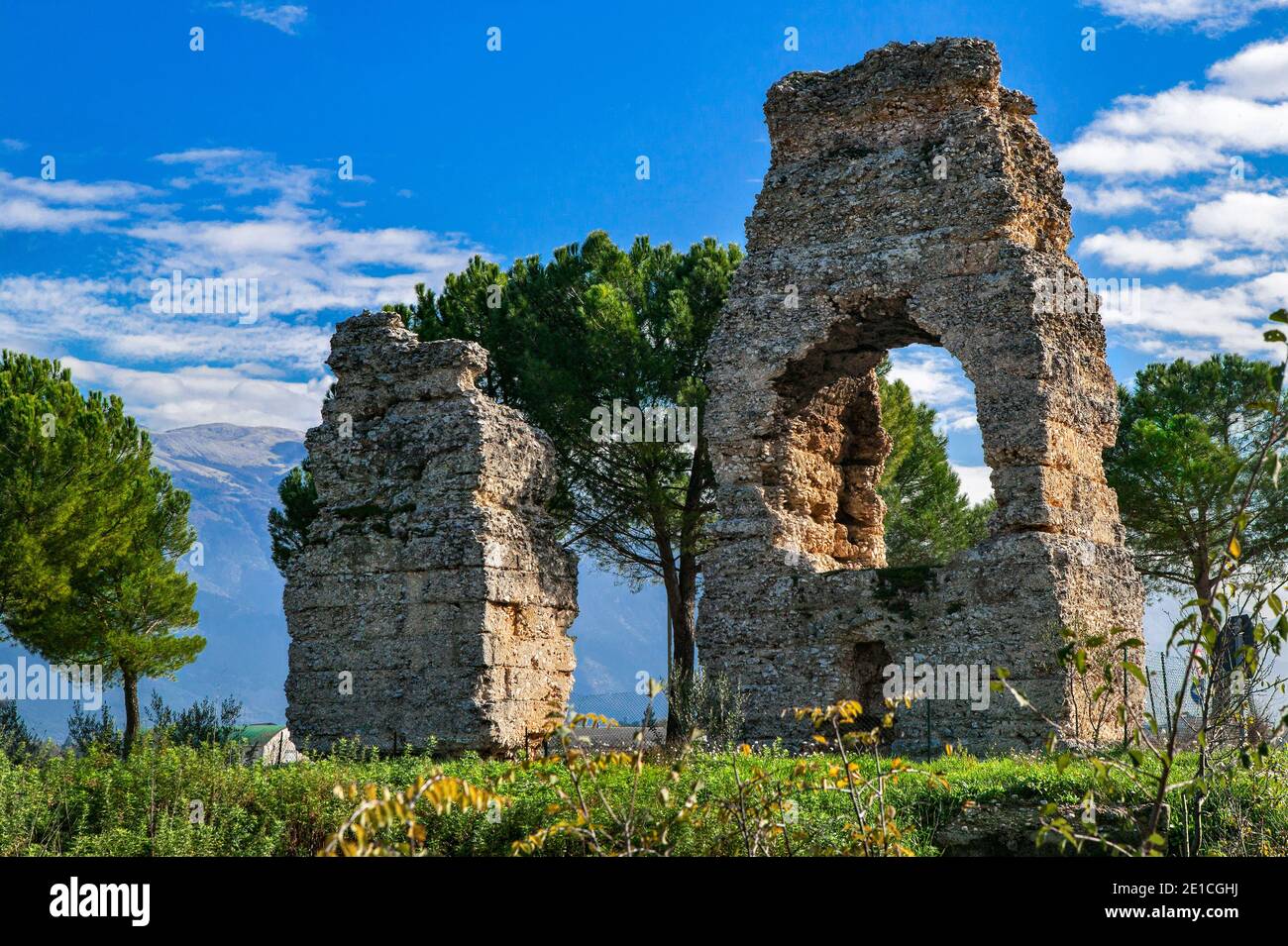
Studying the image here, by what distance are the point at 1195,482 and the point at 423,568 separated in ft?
42.7

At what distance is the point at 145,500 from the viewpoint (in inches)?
785

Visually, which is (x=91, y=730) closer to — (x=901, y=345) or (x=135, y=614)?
(x=135, y=614)

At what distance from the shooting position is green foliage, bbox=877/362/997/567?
21.6 metres

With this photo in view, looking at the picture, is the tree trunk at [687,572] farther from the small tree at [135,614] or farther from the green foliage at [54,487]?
the green foliage at [54,487]

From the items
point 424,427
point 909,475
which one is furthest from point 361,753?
point 909,475

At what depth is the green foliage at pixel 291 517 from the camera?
66.8 ft

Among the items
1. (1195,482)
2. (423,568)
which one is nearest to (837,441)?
(423,568)

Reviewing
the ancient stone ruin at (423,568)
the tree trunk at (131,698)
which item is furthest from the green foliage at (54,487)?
the ancient stone ruin at (423,568)

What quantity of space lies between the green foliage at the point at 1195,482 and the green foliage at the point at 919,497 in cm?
258

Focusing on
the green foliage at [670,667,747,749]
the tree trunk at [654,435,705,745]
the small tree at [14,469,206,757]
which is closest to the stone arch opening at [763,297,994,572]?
the green foliage at [670,667,747,749]

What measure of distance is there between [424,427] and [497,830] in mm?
5427

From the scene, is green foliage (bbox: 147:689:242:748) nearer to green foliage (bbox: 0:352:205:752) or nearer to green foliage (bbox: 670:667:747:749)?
green foliage (bbox: 0:352:205:752)

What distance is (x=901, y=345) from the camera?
14.0 m
